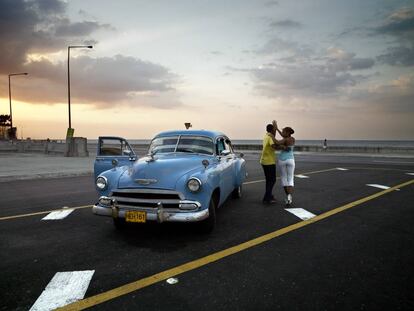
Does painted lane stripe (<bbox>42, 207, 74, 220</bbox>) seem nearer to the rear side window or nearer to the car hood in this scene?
the rear side window

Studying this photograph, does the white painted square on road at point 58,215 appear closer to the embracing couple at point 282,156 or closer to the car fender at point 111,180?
the car fender at point 111,180

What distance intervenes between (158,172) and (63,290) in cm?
209

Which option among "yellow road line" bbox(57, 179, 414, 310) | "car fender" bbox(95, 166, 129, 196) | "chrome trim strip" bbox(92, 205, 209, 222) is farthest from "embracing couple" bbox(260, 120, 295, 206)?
"car fender" bbox(95, 166, 129, 196)

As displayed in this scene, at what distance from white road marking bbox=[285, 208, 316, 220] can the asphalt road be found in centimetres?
17

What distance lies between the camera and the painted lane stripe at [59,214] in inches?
246

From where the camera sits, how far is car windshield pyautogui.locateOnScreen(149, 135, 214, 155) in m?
6.31

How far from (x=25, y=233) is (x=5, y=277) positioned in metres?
1.86

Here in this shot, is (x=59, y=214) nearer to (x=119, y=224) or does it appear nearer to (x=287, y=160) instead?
(x=119, y=224)

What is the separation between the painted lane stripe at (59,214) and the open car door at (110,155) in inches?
40.6

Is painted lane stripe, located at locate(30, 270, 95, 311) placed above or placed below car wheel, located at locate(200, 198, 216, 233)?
below

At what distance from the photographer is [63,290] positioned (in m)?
3.27

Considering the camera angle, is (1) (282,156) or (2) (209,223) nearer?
(2) (209,223)

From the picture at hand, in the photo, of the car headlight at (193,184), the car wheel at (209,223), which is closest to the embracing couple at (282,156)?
the car wheel at (209,223)


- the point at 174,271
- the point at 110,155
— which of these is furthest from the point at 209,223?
the point at 110,155
